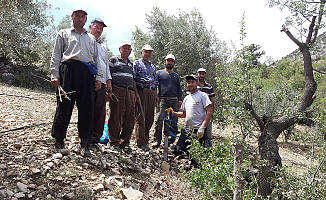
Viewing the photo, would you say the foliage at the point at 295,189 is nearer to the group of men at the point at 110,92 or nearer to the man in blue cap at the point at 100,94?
the group of men at the point at 110,92

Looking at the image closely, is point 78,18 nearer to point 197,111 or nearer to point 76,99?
point 76,99

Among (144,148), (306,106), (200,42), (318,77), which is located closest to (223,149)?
(144,148)

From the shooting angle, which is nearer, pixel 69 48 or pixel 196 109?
pixel 69 48

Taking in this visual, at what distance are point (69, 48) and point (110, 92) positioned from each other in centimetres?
122

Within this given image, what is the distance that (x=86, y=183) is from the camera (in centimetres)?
297

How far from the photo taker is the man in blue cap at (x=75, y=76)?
3371 millimetres

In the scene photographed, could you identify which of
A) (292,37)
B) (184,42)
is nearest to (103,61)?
(292,37)

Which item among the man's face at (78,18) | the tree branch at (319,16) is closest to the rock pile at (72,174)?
the man's face at (78,18)

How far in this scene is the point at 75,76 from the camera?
3473 mm

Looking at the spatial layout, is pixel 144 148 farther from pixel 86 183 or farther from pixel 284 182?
pixel 284 182

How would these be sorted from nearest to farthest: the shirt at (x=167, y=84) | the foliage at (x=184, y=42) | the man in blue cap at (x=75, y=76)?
1. the man in blue cap at (x=75, y=76)
2. the shirt at (x=167, y=84)
3. the foliage at (x=184, y=42)

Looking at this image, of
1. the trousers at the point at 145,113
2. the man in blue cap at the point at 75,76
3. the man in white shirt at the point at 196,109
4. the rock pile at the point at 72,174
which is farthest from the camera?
the trousers at the point at 145,113

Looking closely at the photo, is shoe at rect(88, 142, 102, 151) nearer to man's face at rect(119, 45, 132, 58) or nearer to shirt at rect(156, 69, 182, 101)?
man's face at rect(119, 45, 132, 58)

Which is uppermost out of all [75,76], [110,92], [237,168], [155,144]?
[75,76]
